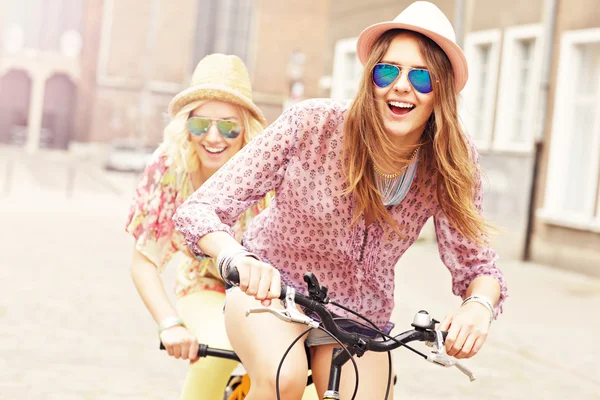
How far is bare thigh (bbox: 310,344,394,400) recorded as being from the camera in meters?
2.96

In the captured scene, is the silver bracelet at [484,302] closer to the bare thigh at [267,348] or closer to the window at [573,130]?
the bare thigh at [267,348]

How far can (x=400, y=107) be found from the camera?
3.05 meters

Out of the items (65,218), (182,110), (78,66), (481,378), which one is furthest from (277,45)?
(182,110)

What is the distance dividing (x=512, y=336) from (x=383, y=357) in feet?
24.2

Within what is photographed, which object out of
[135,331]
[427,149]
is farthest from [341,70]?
[427,149]

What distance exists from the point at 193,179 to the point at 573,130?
45.4 ft

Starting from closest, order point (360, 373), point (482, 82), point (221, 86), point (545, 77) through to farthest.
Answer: point (360, 373) → point (221, 86) → point (545, 77) → point (482, 82)

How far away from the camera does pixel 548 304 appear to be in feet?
42.1

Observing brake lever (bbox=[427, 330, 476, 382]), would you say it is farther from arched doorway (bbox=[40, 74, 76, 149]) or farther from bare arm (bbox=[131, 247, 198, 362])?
arched doorway (bbox=[40, 74, 76, 149])

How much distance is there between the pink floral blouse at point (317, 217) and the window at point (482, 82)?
17137 millimetres

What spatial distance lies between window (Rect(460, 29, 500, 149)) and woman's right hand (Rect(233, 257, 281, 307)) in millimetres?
17774

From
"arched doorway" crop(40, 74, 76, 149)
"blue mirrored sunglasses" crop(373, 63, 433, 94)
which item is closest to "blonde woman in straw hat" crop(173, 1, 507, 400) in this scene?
"blue mirrored sunglasses" crop(373, 63, 433, 94)

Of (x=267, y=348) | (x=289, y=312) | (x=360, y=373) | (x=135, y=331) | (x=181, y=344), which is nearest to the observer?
(x=289, y=312)

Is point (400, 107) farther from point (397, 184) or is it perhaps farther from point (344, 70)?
point (344, 70)
